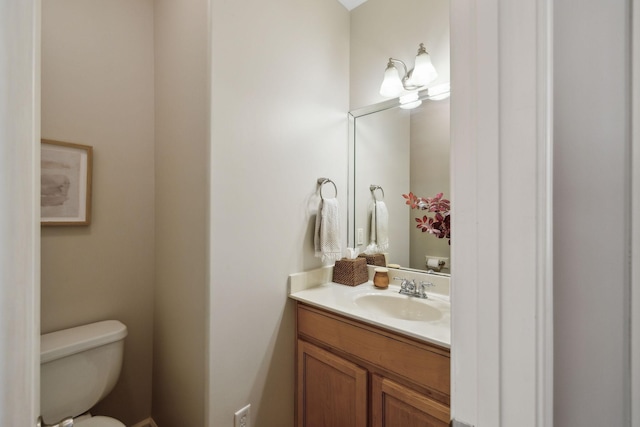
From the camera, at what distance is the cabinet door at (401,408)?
3.03 ft

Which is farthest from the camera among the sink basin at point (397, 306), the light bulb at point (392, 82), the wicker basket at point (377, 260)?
the wicker basket at point (377, 260)

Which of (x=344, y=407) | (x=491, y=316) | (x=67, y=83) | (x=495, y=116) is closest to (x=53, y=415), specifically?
(x=344, y=407)

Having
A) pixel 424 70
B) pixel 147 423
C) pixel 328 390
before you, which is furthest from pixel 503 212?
pixel 147 423

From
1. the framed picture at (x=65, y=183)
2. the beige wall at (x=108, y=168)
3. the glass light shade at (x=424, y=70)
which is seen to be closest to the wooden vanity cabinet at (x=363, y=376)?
the beige wall at (x=108, y=168)

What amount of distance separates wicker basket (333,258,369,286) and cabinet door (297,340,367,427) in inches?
17.2

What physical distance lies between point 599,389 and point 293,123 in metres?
1.40

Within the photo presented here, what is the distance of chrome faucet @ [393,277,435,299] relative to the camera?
139 centimetres

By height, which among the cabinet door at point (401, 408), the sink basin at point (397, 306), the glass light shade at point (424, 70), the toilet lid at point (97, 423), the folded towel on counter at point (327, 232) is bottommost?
the toilet lid at point (97, 423)

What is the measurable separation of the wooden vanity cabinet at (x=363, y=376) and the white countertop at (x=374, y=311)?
0.14ft

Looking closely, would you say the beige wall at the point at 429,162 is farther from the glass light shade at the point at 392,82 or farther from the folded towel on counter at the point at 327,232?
the folded towel on counter at the point at 327,232

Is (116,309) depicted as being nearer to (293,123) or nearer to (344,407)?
(344,407)

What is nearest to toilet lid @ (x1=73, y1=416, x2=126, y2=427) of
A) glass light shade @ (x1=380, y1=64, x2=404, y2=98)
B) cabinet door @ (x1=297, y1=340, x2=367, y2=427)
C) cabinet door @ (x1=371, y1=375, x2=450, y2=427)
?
cabinet door @ (x1=297, y1=340, x2=367, y2=427)

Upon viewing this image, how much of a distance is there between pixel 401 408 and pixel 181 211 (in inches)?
51.4

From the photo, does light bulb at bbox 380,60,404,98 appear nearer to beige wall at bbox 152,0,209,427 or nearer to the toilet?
beige wall at bbox 152,0,209,427
